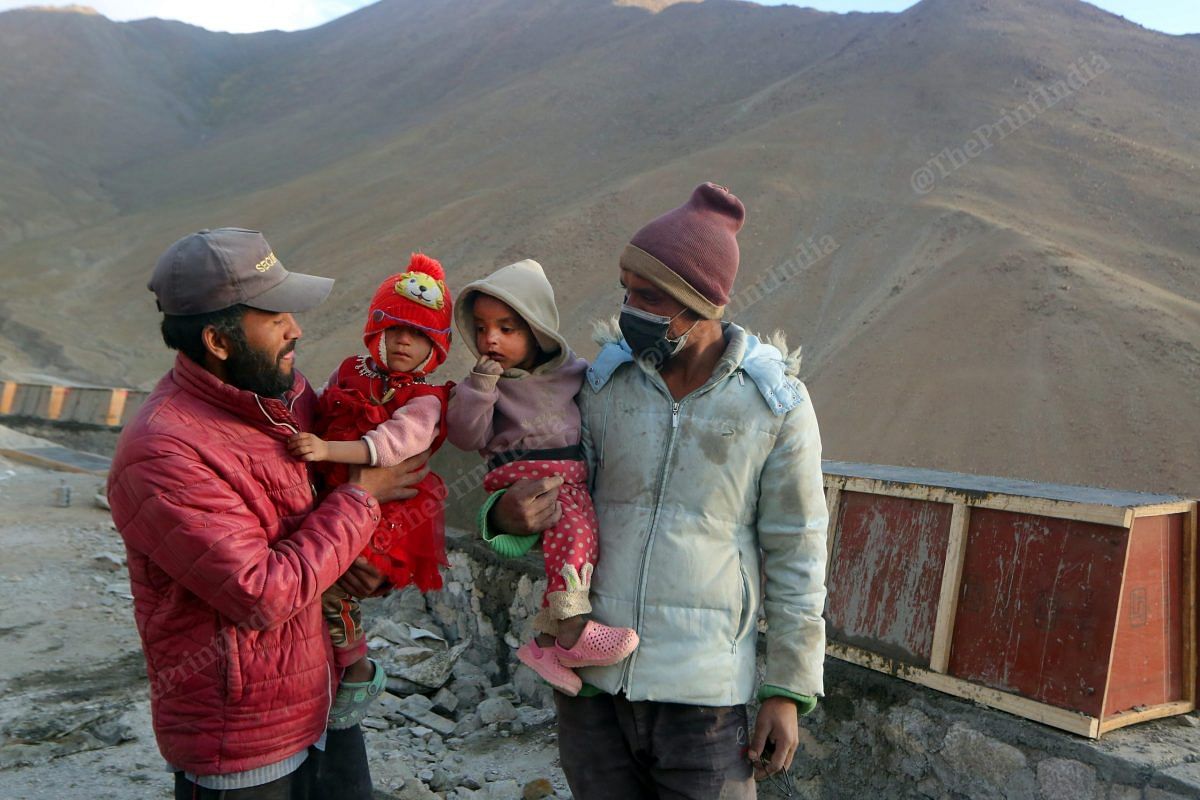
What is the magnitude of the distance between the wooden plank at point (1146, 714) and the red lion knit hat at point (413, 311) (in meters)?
2.60

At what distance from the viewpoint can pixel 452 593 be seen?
5.88m

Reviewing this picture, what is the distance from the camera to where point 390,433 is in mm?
2500

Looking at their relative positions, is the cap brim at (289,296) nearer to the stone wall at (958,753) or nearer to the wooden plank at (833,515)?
the wooden plank at (833,515)

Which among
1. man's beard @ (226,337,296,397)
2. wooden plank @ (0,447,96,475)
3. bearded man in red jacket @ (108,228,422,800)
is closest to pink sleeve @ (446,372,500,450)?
bearded man in red jacket @ (108,228,422,800)

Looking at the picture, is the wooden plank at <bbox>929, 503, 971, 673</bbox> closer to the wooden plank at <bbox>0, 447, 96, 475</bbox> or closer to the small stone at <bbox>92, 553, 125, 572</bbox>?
the small stone at <bbox>92, 553, 125, 572</bbox>

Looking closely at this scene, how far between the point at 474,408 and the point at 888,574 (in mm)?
2229

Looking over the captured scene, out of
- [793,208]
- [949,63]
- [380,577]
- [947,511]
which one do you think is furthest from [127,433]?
[949,63]

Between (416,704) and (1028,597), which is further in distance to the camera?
(416,704)

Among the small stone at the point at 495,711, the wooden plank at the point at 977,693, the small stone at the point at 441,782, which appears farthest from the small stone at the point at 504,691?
the wooden plank at the point at 977,693

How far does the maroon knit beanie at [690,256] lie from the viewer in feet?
7.44

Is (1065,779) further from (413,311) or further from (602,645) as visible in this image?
(413,311)

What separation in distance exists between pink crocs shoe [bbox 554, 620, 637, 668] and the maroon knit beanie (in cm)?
79

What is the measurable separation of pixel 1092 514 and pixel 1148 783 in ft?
2.88

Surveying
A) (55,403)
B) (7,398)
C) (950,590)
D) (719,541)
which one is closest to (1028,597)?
(950,590)
